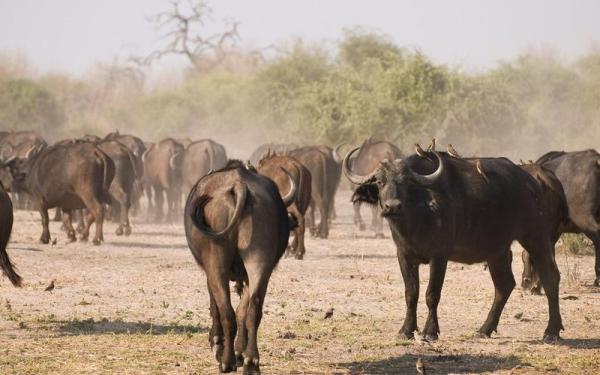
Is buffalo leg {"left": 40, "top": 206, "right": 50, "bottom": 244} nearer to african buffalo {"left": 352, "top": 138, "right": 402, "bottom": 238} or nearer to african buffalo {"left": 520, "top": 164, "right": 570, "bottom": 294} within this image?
african buffalo {"left": 352, "top": 138, "right": 402, "bottom": 238}

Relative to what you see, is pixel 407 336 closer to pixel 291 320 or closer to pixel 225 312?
pixel 291 320

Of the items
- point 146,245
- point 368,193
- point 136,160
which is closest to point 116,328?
point 368,193

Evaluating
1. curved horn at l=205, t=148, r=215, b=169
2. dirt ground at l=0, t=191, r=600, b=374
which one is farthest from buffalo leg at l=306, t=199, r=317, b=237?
curved horn at l=205, t=148, r=215, b=169

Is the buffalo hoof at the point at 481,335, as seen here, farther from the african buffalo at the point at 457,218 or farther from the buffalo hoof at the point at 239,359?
the buffalo hoof at the point at 239,359

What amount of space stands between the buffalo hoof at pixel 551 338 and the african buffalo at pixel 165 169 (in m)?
20.1

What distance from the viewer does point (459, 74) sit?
44438mm

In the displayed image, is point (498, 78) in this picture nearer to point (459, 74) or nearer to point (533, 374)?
point (459, 74)

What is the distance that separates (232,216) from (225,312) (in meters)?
0.69

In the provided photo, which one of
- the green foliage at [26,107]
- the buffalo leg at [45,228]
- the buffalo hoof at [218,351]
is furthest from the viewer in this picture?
the green foliage at [26,107]

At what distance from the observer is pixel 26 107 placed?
62250 mm

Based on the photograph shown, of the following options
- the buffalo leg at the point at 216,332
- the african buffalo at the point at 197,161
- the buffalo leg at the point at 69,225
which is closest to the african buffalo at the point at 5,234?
the buffalo leg at the point at 216,332

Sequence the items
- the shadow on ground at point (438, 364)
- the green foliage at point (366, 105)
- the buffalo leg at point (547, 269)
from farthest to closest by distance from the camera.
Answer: the green foliage at point (366, 105)
the buffalo leg at point (547, 269)
the shadow on ground at point (438, 364)

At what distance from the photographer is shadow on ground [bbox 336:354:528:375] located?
9.05 meters

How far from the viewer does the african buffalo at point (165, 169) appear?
99.6 ft
